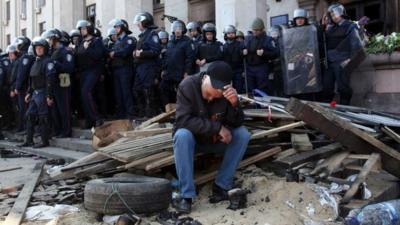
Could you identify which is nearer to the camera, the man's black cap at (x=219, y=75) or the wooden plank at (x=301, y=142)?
the man's black cap at (x=219, y=75)

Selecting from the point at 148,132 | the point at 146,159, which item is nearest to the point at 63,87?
the point at 148,132

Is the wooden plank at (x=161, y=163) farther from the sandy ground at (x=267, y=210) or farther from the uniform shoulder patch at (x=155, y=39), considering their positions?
the uniform shoulder patch at (x=155, y=39)

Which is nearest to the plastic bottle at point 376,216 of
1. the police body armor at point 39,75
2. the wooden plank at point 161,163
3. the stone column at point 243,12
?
the wooden plank at point 161,163

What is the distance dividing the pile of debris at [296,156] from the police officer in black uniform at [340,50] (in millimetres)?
1232

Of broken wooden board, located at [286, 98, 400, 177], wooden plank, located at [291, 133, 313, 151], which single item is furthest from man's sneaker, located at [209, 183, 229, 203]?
wooden plank, located at [291, 133, 313, 151]

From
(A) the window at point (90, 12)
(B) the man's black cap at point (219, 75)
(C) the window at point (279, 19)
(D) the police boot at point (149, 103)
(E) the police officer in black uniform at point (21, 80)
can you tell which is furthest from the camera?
(A) the window at point (90, 12)

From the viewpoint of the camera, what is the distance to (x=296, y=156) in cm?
571

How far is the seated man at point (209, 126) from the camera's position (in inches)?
194

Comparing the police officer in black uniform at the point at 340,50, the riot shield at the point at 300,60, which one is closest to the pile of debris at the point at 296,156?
the police officer in black uniform at the point at 340,50

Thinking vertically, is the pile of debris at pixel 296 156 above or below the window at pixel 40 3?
below

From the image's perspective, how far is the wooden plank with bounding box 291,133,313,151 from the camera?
5.87m

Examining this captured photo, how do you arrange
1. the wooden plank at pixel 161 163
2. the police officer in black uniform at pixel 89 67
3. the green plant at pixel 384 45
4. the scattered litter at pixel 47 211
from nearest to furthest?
1. the scattered litter at pixel 47 211
2. the wooden plank at pixel 161 163
3. the green plant at pixel 384 45
4. the police officer in black uniform at pixel 89 67

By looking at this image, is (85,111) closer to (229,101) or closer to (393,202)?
(229,101)

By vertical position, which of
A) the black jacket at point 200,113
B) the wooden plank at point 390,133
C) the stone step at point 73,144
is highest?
the black jacket at point 200,113
